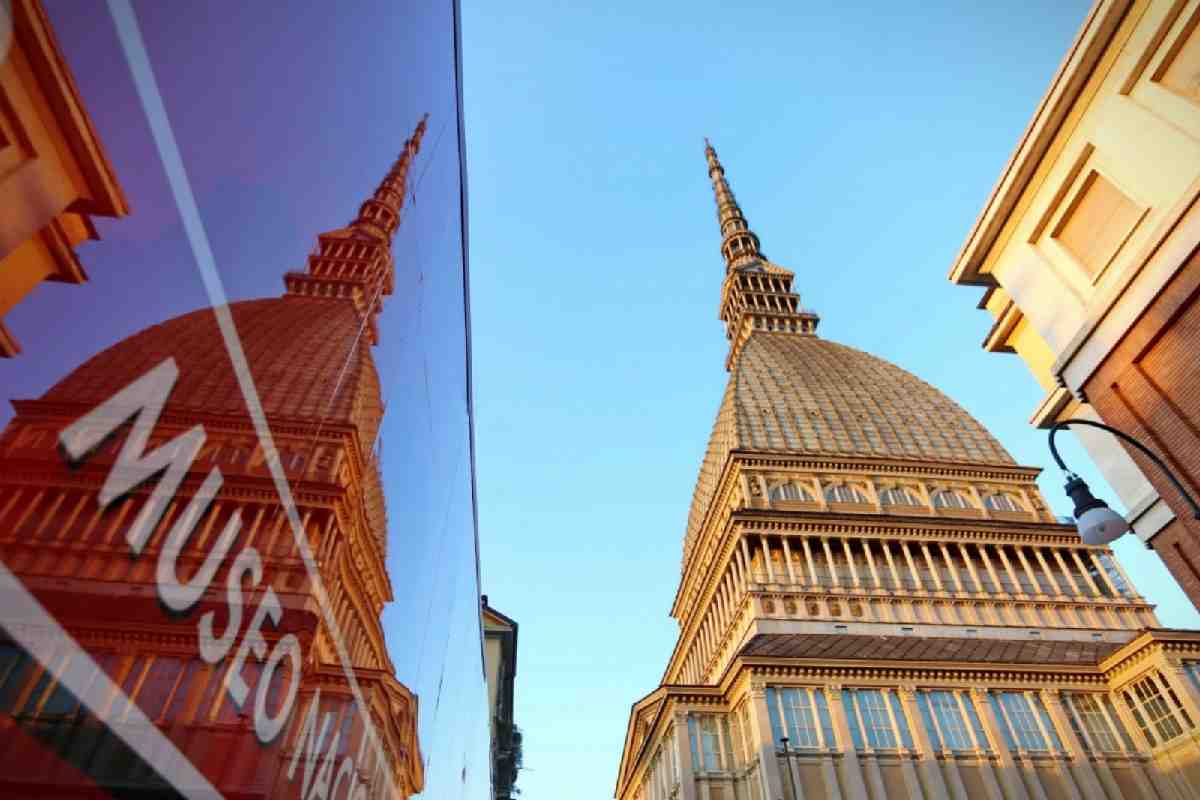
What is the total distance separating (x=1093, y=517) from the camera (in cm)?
908

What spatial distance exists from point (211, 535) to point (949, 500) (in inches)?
2264

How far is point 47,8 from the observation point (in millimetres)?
1639

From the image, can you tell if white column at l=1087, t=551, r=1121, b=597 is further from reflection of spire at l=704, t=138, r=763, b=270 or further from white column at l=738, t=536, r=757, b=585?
reflection of spire at l=704, t=138, r=763, b=270

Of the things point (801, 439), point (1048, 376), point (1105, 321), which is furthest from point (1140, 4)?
point (801, 439)

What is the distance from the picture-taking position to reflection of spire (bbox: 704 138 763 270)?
104 m

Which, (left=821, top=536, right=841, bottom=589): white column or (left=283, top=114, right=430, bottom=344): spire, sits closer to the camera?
(left=283, top=114, right=430, bottom=344): spire

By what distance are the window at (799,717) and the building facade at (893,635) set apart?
9 centimetres

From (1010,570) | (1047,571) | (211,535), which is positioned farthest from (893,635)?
(211,535)

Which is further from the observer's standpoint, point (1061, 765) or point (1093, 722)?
point (1093, 722)

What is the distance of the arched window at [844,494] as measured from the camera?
51.3m

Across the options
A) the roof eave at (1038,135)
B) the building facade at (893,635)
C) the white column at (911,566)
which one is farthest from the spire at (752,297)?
the roof eave at (1038,135)

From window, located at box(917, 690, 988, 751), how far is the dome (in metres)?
35.0

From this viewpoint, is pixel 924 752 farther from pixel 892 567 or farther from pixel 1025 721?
pixel 892 567

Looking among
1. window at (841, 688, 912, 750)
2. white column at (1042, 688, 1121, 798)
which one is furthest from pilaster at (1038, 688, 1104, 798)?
window at (841, 688, 912, 750)
